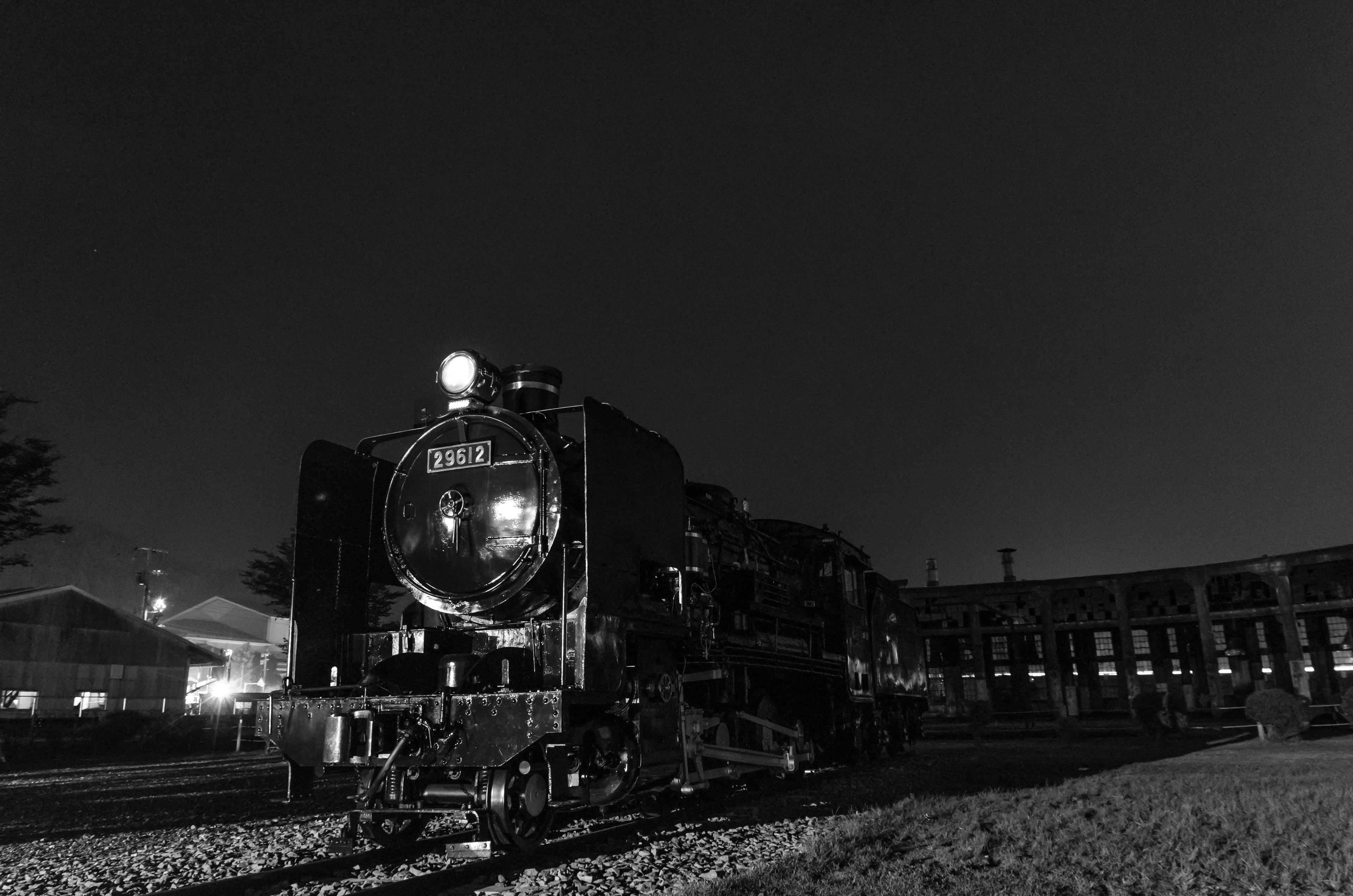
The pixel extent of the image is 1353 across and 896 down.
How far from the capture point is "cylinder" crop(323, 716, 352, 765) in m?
6.11

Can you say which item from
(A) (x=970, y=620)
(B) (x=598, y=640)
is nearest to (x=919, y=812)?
(B) (x=598, y=640)

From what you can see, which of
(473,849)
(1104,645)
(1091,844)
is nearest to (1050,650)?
(1104,645)

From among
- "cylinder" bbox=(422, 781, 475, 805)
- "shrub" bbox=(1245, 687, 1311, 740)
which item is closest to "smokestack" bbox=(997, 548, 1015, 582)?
"shrub" bbox=(1245, 687, 1311, 740)

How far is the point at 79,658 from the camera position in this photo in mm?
25312

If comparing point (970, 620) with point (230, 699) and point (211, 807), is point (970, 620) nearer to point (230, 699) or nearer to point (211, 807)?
point (230, 699)

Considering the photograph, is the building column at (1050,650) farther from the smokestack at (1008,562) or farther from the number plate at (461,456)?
the number plate at (461,456)

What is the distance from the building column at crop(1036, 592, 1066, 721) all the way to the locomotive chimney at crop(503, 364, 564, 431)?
28685 mm

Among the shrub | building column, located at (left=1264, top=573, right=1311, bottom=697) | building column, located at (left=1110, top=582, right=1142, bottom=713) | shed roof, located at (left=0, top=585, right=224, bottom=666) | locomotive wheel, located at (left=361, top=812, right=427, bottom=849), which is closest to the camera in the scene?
locomotive wheel, located at (left=361, top=812, right=427, bottom=849)

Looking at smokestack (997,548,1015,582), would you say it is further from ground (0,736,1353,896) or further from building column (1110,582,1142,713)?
ground (0,736,1353,896)

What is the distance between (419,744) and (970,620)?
3427 cm

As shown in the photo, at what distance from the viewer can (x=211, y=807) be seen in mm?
9938

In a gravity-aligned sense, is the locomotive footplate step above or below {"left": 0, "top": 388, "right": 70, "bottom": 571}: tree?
below

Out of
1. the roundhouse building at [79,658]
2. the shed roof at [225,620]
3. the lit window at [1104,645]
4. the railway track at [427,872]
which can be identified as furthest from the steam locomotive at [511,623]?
the shed roof at [225,620]

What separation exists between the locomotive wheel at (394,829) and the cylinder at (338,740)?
568 mm
